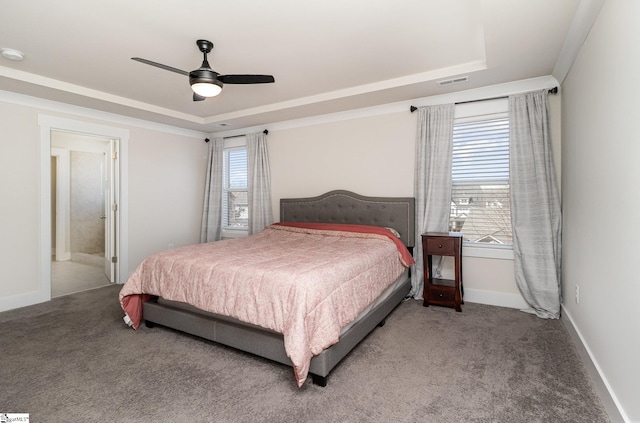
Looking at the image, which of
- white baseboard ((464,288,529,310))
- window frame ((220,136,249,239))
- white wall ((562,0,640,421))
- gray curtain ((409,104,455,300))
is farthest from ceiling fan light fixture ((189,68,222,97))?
white baseboard ((464,288,529,310))

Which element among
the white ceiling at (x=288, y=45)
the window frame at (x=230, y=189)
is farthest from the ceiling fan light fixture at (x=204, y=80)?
the window frame at (x=230, y=189)

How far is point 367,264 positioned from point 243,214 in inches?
135

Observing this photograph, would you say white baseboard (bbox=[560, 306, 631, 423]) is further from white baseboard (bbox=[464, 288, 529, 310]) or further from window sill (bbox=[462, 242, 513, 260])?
window sill (bbox=[462, 242, 513, 260])

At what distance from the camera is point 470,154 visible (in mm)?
3717

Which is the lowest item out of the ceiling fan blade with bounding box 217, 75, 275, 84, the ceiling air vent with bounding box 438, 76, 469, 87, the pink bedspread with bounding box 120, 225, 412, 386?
the pink bedspread with bounding box 120, 225, 412, 386

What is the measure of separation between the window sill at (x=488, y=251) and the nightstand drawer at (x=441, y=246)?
0.46 metres

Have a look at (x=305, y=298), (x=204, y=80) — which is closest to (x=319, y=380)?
(x=305, y=298)

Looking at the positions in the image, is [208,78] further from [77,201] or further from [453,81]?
[77,201]

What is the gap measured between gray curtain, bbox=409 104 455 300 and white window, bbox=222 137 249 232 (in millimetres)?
2953

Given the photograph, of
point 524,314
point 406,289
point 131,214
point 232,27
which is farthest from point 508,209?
point 131,214

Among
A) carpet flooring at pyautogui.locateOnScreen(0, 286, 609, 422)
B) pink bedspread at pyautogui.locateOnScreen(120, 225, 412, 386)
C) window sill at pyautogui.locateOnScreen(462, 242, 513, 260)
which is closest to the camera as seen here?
carpet flooring at pyautogui.locateOnScreen(0, 286, 609, 422)

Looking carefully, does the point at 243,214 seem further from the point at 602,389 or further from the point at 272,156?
the point at 602,389

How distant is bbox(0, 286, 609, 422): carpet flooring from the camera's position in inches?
70.2

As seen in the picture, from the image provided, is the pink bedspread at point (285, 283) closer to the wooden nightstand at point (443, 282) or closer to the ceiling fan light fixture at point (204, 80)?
the wooden nightstand at point (443, 282)
